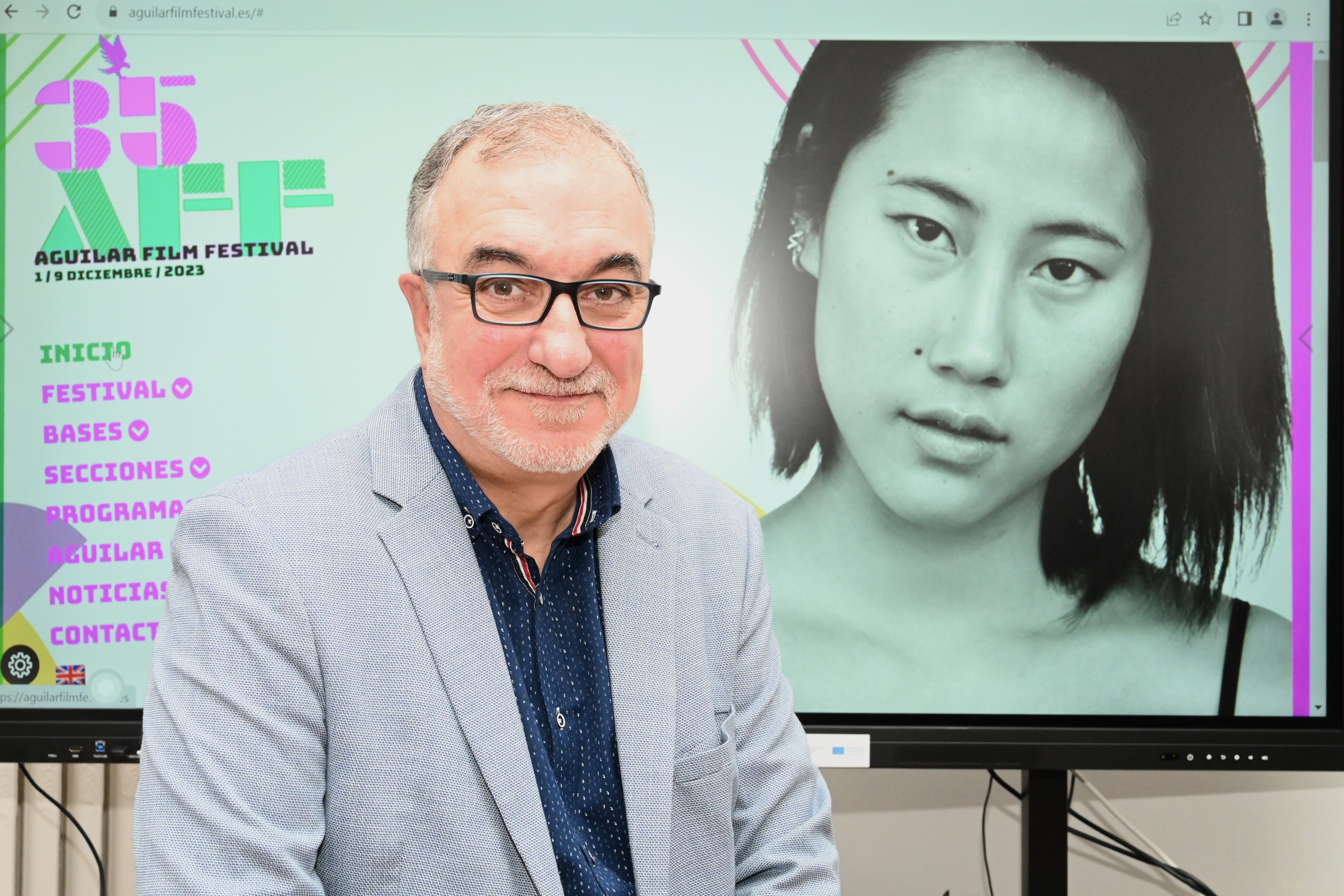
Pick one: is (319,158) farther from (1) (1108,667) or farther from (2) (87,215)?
(1) (1108,667)

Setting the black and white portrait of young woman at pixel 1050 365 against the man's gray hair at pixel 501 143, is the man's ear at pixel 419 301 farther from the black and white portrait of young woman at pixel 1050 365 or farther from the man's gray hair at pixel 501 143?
the black and white portrait of young woman at pixel 1050 365

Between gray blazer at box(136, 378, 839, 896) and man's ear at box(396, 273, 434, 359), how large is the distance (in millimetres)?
85

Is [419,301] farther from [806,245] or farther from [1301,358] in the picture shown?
[1301,358]

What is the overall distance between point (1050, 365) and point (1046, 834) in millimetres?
935

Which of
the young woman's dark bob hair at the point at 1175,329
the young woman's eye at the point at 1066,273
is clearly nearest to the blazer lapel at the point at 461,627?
the young woman's dark bob hair at the point at 1175,329

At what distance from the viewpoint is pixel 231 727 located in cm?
103

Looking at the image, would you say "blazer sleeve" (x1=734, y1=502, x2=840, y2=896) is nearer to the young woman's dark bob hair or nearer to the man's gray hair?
the man's gray hair

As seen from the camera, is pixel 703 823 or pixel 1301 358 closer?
pixel 703 823

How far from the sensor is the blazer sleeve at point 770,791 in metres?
1.31

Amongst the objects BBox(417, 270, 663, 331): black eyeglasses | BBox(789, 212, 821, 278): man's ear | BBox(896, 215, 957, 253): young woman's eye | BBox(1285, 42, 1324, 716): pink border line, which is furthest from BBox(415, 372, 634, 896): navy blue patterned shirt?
BBox(1285, 42, 1324, 716): pink border line

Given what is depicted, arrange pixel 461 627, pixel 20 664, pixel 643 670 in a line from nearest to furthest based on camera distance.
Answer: pixel 461 627 → pixel 643 670 → pixel 20 664

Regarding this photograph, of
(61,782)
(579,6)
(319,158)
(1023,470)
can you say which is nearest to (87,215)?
(319,158)

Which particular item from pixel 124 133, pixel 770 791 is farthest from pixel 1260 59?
pixel 124 133

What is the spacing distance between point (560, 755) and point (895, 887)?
137 cm
